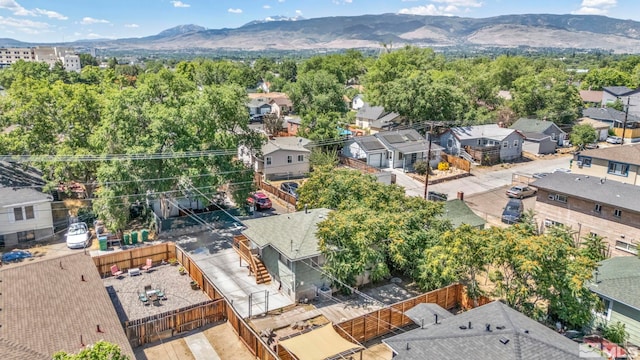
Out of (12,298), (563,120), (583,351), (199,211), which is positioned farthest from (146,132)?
(563,120)

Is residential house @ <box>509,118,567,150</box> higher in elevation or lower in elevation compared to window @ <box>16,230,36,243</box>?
higher

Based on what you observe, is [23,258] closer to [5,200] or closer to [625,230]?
[5,200]

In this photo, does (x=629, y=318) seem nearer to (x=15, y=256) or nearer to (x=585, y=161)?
(x=585, y=161)

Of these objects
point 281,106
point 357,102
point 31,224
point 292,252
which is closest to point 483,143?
point 357,102

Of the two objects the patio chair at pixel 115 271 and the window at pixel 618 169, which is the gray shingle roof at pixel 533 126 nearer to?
the window at pixel 618 169

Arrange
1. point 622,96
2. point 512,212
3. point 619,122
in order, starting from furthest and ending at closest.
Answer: point 622,96, point 619,122, point 512,212

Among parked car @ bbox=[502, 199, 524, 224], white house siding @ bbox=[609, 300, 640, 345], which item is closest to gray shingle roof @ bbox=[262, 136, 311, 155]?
parked car @ bbox=[502, 199, 524, 224]

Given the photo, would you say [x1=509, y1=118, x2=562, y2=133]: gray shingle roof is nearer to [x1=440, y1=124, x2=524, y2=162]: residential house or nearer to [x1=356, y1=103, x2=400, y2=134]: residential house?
[x1=440, y1=124, x2=524, y2=162]: residential house
